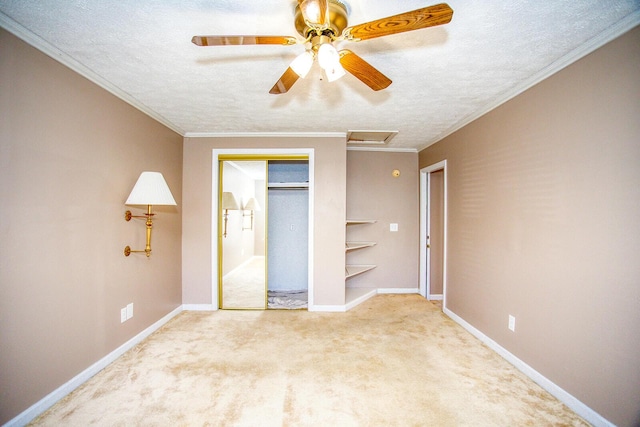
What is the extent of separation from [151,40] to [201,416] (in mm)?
2473

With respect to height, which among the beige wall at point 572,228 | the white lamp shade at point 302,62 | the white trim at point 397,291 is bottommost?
the white trim at point 397,291

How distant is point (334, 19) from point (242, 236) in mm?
3836

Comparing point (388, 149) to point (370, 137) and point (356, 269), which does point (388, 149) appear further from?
point (356, 269)

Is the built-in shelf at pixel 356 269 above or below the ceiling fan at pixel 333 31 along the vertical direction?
below

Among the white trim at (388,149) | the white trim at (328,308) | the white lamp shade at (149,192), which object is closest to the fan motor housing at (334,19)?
the white lamp shade at (149,192)

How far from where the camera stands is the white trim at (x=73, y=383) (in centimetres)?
166

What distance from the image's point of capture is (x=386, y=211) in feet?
15.0

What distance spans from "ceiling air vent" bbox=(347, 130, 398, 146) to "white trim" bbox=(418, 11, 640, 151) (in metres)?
1.12

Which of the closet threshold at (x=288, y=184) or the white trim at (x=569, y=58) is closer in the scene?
the white trim at (x=569, y=58)

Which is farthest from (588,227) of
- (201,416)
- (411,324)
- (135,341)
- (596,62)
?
(135,341)

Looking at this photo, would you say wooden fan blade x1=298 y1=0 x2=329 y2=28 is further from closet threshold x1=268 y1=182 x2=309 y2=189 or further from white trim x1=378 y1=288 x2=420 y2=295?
white trim x1=378 y1=288 x2=420 y2=295

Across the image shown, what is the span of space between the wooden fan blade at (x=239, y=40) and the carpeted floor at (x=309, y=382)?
7.27 ft

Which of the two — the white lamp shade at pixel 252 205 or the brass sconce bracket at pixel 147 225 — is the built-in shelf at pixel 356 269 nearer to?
the white lamp shade at pixel 252 205

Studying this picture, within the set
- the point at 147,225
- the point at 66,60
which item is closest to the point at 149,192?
the point at 147,225
